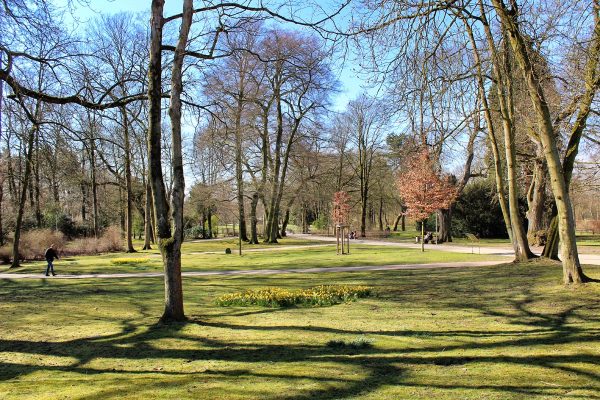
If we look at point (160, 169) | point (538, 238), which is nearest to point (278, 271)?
point (160, 169)

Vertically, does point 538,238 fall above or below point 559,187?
below

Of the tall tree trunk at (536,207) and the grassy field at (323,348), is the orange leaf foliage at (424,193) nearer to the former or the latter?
the tall tree trunk at (536,207)

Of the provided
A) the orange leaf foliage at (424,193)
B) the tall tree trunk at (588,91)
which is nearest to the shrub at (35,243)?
the orange leaf foliage at (424,193)

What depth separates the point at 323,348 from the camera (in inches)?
267

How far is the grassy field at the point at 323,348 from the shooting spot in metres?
4.89

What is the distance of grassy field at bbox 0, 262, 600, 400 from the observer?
4.89m

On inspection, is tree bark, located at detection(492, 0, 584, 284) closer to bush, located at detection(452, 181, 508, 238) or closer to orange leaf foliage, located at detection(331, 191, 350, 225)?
orange leaf foliage, located at detection(331, 191, 350, 225)

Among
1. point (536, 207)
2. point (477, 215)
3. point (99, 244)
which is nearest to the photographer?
point (536, 207)

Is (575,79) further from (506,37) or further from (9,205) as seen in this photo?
(9,205)

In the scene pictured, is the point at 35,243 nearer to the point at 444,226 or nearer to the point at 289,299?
the point at 289,299

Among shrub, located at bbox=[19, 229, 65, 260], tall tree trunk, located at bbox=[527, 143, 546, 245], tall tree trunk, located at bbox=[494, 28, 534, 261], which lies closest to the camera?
tall tree trunk, located at bbox=[494, 28, 534, 261]

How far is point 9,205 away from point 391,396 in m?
41.2

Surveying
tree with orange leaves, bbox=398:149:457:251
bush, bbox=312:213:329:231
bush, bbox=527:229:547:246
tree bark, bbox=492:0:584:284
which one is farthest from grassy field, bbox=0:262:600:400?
bush, bbox=312:213:329:231

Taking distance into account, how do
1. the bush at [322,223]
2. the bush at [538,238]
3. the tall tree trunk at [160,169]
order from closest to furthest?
the tall tree trunk at [160,169]
the bush at [538,238]
the bush at [322,223]
